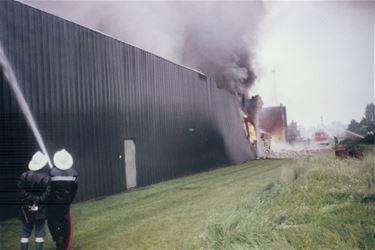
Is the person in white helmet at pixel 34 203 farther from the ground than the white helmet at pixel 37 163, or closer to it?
closer to it

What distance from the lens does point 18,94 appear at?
6332 millimetres

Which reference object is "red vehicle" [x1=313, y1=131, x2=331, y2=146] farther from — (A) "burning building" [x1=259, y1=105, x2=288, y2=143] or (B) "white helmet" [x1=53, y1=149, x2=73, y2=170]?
(B) "white helmet" [x1=53, y1=149, x2=73, y2=170]

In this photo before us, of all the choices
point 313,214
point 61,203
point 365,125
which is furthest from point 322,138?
point 61,203

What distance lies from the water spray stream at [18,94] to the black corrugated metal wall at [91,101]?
10cm

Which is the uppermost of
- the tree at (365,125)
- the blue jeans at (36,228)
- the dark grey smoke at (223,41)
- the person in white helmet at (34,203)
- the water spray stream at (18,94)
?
the dark grey smoke at (223,41)

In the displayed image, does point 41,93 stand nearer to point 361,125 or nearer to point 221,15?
point 361,125

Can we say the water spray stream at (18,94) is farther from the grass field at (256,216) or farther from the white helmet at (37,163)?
the grass field at (256,216)

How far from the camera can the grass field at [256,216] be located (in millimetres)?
4711

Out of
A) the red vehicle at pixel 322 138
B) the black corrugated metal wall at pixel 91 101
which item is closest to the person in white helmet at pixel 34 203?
the black corrugated metal wall at pixel 91 101

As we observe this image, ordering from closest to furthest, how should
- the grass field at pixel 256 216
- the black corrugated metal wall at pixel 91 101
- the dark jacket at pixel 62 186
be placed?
the grass field at pixel 256 216
the dark jacket at pixel 62 186
the black corrugated metal wall at pixel 91 101

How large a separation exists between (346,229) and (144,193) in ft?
20.3

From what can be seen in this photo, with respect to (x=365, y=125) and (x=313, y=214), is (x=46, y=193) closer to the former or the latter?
(x=313, y=214)

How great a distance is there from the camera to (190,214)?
6.87m

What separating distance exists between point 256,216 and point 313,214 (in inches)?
38.6
